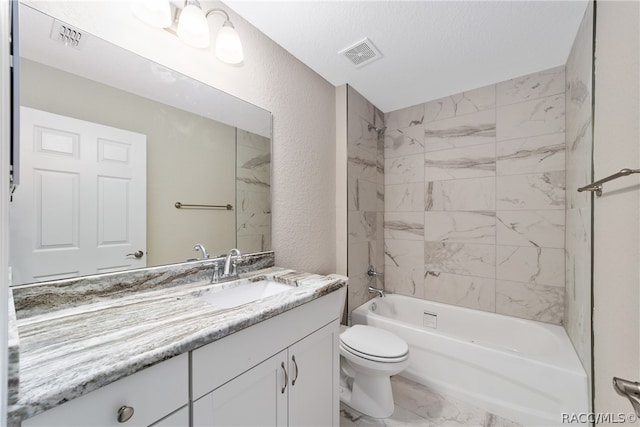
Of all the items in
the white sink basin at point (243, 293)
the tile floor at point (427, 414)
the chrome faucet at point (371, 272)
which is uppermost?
the white sink basin at point (243, 293)

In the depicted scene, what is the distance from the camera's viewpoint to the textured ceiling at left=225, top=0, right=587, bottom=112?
4.57ft

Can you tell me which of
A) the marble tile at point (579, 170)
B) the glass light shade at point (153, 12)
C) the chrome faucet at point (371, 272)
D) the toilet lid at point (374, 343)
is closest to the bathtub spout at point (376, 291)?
the chrome faucet at point (371, 272)

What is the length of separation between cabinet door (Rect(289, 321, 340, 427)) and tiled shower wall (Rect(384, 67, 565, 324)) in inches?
62.9

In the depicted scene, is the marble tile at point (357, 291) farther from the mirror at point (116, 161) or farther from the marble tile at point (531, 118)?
the marble tile at point (531, 118)

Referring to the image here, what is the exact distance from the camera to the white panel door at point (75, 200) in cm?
82

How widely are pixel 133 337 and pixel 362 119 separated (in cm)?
234

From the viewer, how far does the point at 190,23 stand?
1.17m

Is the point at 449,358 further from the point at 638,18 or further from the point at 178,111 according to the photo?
the point at 178,111

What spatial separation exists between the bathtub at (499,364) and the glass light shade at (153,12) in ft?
7.32

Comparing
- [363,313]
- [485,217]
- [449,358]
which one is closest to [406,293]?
[363,313]

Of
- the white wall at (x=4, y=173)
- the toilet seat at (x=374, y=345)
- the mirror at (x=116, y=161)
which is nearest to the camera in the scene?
the white wall at (x=4, y=173)

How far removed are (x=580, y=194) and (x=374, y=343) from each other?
1.52 m

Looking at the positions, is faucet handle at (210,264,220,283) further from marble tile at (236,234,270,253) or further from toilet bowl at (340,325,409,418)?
toilet bowl at (340,325,409,418)

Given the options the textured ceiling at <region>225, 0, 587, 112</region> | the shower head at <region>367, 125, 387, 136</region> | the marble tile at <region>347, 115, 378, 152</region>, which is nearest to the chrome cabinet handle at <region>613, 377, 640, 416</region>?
the textured ceiling at <region>225, 0, 587, 112</region>
